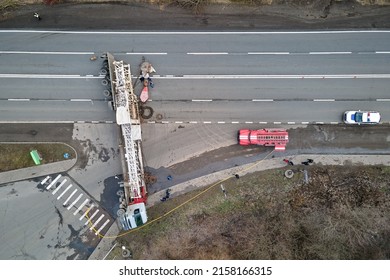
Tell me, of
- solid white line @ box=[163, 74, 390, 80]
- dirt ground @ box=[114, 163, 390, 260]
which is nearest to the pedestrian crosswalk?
dirt ground @ box=[114, 163, 390, 260]

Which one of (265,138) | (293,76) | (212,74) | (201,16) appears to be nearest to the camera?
(265,138)

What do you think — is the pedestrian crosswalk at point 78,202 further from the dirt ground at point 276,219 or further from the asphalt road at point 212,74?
the asphalt road at point 212,74

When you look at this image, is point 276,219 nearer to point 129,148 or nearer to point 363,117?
point 363,117

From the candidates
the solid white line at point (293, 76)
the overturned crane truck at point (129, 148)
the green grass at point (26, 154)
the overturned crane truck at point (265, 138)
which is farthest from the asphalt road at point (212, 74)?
the green grass at point (26, 154)

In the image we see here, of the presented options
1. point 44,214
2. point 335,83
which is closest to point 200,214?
point 44,214

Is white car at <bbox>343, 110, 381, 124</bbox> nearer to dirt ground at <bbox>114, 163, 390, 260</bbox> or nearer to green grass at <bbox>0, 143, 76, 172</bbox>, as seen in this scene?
dirt ground at <bbox>114, 163, 390, 260</bbox>

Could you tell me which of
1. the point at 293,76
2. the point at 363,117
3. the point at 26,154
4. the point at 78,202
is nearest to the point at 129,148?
the point at 78,202

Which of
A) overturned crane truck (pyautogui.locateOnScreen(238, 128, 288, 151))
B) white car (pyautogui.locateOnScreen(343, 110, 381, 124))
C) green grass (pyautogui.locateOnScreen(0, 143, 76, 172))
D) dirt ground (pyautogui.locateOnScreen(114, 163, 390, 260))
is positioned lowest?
dirt ground (pyautogui.locateOnScreen(114, 163, 390, 260))
